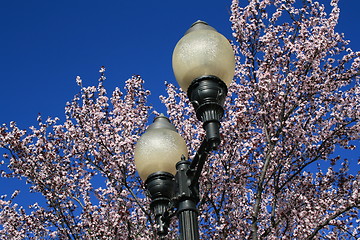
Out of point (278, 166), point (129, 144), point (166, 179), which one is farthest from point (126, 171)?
point (166, 179)

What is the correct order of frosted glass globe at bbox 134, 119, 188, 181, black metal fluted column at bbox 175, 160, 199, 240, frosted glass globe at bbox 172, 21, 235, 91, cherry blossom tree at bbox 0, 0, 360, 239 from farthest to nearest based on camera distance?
cherry blossom tree at bbox 0, 0, 360, 239
frosted glass globe at bbox 134, 119, 188, 181
frosted glass globe at bbox 172, 21, 235, 91
black metal fluted column at bbox 175, 160, 199, 240

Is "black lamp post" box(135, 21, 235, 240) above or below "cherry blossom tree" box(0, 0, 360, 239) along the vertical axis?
below

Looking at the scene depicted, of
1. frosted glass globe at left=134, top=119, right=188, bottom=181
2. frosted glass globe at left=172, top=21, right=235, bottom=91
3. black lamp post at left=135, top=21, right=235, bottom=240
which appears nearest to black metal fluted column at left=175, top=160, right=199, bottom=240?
black lamp post at left=135, top=21, right=235, bottom=240

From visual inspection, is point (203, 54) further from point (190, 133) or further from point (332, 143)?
point (332, 143)

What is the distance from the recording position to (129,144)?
1188cm

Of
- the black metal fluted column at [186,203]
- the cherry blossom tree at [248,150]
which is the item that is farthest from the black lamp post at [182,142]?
the cherry blossom tree at [248,150]

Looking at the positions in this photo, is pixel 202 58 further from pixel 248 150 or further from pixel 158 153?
pixel 248 150

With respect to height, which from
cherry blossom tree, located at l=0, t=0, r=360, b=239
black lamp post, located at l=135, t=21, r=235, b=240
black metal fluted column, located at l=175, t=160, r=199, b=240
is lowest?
black metal fluted column, located at l=175, t=160, r=199, b=240

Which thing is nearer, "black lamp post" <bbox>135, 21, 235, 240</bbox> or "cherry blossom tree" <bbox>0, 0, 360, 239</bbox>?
"black lamp post" <bbox>135, 21, 235, 240</bbox>

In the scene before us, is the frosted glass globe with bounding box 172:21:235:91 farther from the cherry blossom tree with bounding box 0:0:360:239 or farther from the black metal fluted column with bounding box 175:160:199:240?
the cherry blossom tree with bounding box 0:0:360:239

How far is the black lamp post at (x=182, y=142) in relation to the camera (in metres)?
3.46

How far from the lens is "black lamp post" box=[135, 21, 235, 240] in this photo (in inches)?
136

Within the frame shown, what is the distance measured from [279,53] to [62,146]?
7547mm

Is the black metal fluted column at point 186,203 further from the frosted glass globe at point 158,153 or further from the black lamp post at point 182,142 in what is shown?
the frosted glass globe at point 158,153
